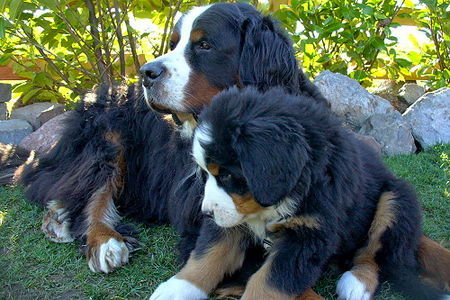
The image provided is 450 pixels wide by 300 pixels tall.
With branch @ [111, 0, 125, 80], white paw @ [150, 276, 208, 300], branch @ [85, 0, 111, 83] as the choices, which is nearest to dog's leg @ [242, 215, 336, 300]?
white paw @ [150, 276, 208, 300]

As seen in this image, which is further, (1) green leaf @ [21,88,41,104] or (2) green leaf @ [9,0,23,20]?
(1) green leaf @ [21,88,41,104]

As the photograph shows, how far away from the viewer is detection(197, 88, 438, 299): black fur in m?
2.07

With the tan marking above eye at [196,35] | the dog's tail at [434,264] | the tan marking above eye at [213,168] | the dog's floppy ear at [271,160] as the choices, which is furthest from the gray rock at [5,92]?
the dog's tail at [434,264]

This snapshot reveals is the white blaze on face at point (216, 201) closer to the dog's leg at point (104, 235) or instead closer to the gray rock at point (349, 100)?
the dog's leg at point (104, 235)

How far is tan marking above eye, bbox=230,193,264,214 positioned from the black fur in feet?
0.09

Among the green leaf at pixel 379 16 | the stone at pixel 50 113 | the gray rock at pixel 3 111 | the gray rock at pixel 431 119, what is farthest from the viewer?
the gray rock at pixel 3 111

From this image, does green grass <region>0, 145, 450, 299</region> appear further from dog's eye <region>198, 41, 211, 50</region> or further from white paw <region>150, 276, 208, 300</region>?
dog's eye <region>198, 41, 211, 50</region>

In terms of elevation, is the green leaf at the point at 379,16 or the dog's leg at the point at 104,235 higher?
the green leaf at the point at 379,16

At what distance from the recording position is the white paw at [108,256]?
2.70 metres

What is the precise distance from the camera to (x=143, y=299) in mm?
2457

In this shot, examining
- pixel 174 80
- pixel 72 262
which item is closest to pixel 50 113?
pixel 72 262

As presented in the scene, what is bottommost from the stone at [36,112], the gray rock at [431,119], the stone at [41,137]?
the stone at [36,112]

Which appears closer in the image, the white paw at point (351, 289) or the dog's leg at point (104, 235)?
the white paw at point (351, 289)

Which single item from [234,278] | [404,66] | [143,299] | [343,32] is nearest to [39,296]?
[143,299]
